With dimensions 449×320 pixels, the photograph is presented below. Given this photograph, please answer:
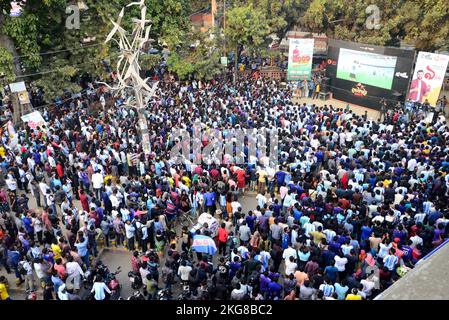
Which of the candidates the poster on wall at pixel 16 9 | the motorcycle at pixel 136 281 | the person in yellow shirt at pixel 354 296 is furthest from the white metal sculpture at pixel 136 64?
the person in yellow shirt at pixel 354 296

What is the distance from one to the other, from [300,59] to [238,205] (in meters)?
13.8

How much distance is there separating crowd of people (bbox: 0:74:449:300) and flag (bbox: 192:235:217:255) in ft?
0.65

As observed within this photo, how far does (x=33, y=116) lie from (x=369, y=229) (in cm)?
1412

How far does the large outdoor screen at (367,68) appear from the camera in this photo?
64.6ft

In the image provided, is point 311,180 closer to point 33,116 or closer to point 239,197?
point 239,197

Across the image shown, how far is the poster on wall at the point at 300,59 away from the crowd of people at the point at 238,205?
19.2 feet

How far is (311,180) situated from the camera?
1201 centimetres

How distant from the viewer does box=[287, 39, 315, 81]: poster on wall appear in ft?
71.8

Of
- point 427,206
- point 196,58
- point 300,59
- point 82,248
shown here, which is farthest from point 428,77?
point 82,248

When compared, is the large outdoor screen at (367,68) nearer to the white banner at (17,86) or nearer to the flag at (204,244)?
the flag at (204,244)

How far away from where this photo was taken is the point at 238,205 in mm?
10484

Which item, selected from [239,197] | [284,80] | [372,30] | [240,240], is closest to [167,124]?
[239,197]

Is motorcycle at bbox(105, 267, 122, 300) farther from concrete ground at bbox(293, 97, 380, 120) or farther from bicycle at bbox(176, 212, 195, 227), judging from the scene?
concrete ground at bbox(293, 97, 380, 120)

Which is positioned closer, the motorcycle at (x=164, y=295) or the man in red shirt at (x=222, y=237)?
the motorcycle at (x=164, y=295)
